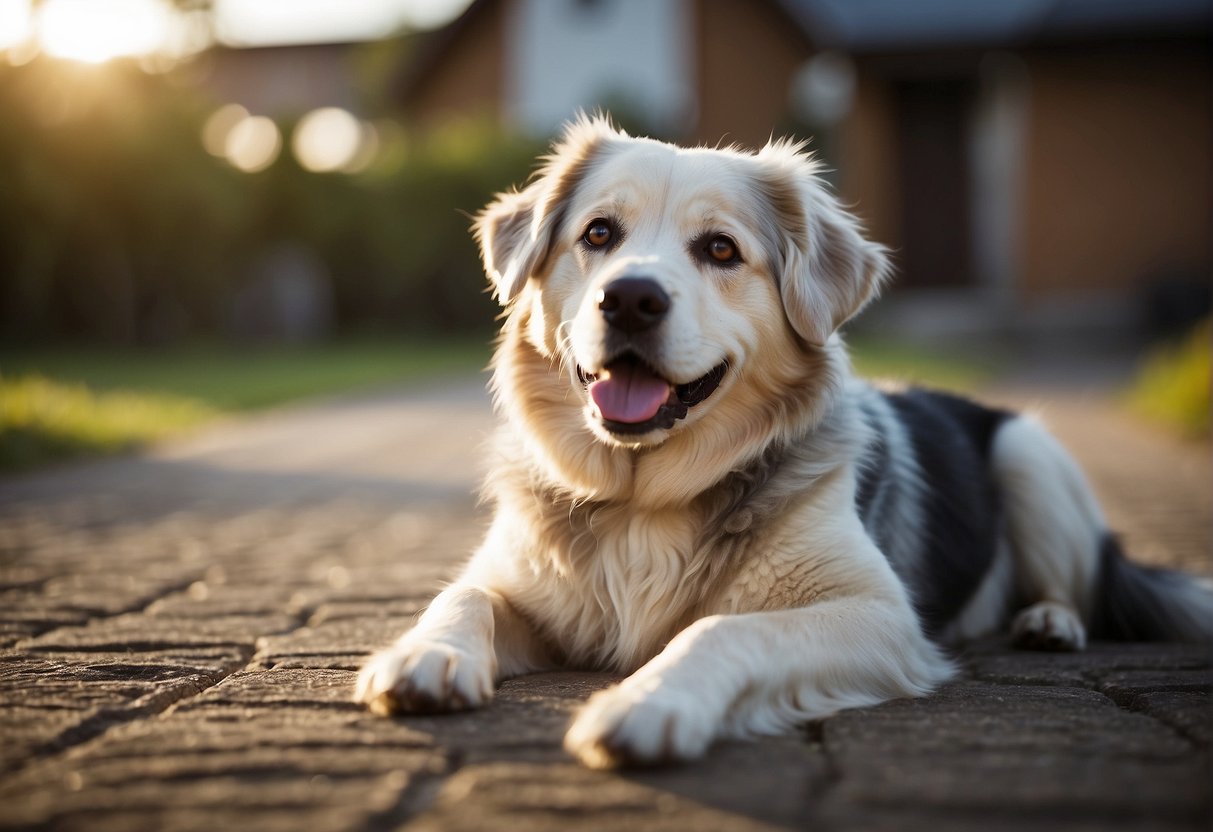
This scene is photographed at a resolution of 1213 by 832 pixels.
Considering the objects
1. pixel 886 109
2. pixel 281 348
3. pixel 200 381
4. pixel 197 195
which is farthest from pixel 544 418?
pixel 886 109

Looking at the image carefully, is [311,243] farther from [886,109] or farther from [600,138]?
[600,138]

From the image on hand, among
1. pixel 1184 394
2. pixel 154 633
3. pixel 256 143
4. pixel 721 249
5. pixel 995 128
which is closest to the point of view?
pixel 721 249

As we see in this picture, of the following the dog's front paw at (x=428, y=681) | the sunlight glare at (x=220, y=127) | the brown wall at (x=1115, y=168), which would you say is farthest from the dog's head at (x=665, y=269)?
the brown wall at (x=1115, y=168)

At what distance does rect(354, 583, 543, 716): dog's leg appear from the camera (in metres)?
2.76

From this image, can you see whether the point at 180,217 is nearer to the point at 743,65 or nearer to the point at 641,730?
the point at 743,65

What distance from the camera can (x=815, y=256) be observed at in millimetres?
3781

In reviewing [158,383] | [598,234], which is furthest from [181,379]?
[598,234]

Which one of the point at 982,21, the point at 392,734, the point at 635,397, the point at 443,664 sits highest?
the point at 982,21

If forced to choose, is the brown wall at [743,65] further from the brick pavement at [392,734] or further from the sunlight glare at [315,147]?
the brick pavement at [392,734]

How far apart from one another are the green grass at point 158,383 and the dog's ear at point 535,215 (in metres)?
5.58

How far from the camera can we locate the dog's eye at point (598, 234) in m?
3.65

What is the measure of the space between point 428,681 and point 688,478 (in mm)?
1065

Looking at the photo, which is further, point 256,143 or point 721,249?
point 256,143

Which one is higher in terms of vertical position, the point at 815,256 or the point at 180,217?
the point at 180,217
